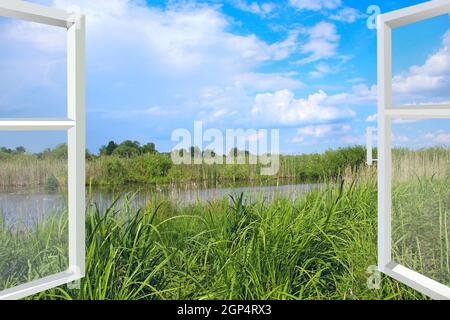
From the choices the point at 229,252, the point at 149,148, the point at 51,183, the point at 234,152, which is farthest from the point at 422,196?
the point at 51,183

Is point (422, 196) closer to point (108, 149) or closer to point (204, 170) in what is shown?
point (204, 170)

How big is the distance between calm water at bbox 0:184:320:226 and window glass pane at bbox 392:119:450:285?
91cm

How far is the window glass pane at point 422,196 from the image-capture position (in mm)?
2692

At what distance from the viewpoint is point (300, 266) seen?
120 inches

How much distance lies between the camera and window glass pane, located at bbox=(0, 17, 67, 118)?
256cm

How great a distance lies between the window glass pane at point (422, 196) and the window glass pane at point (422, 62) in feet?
0.69

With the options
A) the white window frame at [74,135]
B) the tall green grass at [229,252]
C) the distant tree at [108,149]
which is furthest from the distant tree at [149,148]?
the white window frame at [74,135]

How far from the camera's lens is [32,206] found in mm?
2725

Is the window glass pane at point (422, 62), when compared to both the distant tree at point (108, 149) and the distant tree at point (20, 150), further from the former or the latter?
the distant tree at point (20, 150)

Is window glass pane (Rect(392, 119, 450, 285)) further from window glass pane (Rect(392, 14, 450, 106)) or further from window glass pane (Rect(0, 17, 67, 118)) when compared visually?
window glass pane (Rect(0, 17, 67, 118))

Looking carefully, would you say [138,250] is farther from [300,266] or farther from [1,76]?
[1,76]

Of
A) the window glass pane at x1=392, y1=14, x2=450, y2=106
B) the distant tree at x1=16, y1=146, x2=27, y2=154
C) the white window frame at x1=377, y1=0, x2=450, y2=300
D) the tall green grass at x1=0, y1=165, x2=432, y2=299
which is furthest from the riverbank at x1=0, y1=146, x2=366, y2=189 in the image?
the white window frame at x1=377, y1=0, x2=450, y2=300
